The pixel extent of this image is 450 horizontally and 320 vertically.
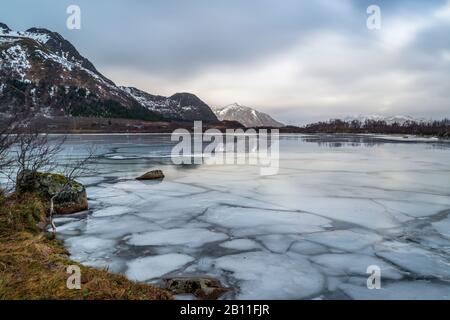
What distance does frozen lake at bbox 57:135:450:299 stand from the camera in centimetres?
455

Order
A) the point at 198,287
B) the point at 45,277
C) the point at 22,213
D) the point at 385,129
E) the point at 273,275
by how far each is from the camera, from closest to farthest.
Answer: the point at 45,277, the point at 198,287, the point at 273,275, the point at 22,213, the point at 385,129

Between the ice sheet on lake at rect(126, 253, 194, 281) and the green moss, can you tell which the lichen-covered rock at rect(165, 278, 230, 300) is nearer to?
the ice sheet on lake at rect(126, 253, 194, 281)

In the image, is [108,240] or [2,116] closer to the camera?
[2,116]

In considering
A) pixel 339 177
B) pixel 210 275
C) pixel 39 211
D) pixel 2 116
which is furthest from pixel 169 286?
pixel 339 177

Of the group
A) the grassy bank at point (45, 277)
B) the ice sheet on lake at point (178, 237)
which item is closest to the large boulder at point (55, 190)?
the grassy bank at point (45, 277)

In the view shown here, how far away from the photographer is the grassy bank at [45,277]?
358 cm

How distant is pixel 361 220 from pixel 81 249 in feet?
17.2

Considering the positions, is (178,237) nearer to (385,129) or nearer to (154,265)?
(154,265)

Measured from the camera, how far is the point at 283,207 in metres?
8.47

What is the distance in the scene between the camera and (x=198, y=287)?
420cm

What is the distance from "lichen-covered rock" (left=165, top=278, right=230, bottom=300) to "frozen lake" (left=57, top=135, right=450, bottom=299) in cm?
17

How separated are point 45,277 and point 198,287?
5.44 feet

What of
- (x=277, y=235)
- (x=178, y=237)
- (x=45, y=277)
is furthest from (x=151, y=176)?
(x=45, y=277)

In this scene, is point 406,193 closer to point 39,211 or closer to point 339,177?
point 339,177
